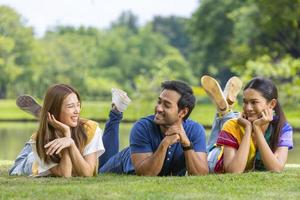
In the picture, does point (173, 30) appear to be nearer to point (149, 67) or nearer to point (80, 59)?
point (149, 67)

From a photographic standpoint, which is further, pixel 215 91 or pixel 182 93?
pixel 215 91

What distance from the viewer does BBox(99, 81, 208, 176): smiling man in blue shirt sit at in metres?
5.21

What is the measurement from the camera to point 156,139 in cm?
543

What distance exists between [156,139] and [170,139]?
1.04 feet

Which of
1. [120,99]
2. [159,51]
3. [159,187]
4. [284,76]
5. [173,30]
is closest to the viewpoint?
[159,187]

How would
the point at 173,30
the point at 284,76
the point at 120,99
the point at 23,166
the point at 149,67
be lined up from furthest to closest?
1. the point at 173,30
2. the point at 149,67
3. the point at 284,76
4. the point at 120,99
5. the point at 23,166

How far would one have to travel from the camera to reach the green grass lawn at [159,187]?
436cm

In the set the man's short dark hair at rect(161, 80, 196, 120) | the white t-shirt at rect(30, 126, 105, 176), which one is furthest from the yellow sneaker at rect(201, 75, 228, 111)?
the white t-shirt at rect(30, 126, 105, 176)

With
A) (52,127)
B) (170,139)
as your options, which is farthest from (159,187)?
(52,127)

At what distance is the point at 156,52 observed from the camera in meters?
84.8

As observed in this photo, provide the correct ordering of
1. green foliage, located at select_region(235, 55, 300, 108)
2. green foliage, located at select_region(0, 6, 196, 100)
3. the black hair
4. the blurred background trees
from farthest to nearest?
green foliage, located at select_region(0, 6, 196, 100), the blurred background trees, green foliage, located at select_region(235, 55, 300, 108), the black hair

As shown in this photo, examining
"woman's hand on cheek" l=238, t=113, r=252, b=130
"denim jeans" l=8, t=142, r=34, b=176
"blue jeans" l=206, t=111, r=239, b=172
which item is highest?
"woman's hand on cheek" l=238, t=113, r=252, b=130

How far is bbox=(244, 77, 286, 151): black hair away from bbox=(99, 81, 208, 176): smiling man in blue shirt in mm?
480

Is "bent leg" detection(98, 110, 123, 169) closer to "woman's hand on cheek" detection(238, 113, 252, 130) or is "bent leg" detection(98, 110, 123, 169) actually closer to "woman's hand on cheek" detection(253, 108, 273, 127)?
"woman's hand on cheek" detection(238, 113, 252, 130)
